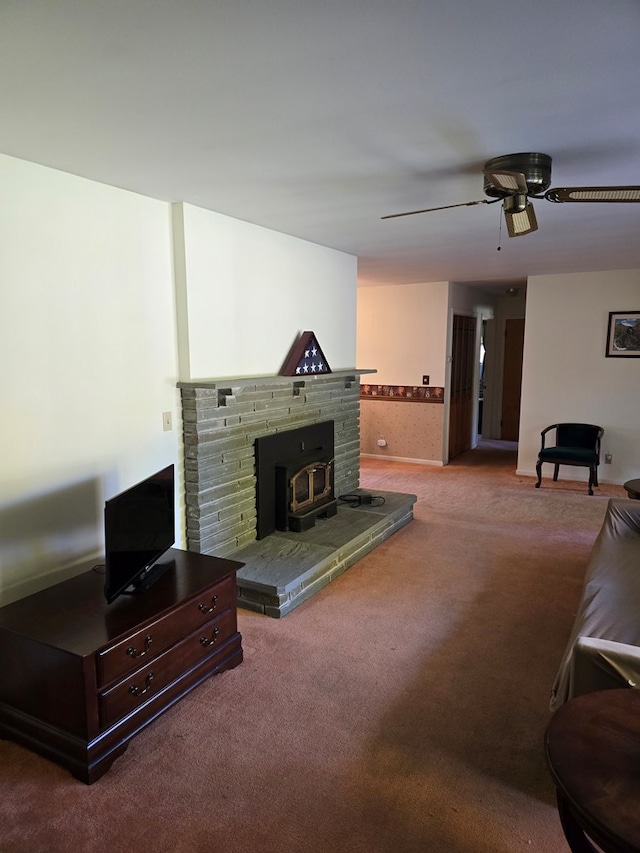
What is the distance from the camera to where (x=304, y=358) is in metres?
4.22

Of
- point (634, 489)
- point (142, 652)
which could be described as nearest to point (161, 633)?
point (142, 652)

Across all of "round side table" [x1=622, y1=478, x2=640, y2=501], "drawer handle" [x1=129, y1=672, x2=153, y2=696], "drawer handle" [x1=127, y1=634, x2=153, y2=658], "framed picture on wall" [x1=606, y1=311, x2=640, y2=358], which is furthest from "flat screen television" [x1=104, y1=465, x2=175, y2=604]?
"framed picture on wall" [x1=606, y1=311, x2=640, y2=358]

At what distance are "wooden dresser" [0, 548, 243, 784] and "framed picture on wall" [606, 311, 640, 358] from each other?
513 cm

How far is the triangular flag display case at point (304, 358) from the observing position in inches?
163

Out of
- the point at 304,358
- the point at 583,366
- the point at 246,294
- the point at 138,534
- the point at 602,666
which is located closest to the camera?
the point at 602,666

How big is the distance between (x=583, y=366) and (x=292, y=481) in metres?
3.81

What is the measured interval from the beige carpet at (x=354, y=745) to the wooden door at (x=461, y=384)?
3873mm

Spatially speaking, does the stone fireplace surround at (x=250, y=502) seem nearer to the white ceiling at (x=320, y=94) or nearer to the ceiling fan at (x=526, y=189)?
the white ceiling at (x=320, y=94)

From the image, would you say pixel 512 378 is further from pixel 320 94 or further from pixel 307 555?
pixel 320 94

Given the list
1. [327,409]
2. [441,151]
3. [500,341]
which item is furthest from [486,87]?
[500,341]

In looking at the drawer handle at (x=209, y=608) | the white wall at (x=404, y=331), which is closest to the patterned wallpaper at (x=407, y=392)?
the white wall at (x=404, y=331)

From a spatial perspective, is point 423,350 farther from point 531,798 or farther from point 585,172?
point 531,798

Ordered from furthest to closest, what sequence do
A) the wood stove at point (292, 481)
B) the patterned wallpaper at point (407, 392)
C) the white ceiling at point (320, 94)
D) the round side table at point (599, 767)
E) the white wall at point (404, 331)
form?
the patterned wallpaper at point (407, 392) → the white wall at point (404, 331) → the wood stove at point (292, 481) → the white ceiling at point (320, 94) → the round side table at point (599, 767)

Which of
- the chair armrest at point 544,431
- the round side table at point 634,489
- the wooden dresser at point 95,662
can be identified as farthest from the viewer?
the chair armrest at point 544,431
